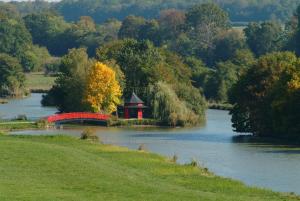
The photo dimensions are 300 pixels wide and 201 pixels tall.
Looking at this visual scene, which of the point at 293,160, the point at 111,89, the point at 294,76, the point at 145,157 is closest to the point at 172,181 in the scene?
the point at 145,157

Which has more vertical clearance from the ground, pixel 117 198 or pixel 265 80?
pixel 265 80

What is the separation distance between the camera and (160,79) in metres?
79.1

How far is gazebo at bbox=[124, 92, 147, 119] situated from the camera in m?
76.3

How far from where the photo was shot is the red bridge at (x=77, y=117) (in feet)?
231

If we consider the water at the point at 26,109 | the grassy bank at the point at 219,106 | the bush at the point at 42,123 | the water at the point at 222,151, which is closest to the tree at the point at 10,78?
the water at the point at 26,109

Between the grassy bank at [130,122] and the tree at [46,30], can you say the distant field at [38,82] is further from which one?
the grassy bank at [130,122]

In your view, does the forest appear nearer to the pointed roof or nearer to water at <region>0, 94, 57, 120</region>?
the pointed roof

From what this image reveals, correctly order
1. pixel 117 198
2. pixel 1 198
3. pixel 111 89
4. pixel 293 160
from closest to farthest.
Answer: pixel 1 198 < pixel 117 198 < pixel 293 160 < pixel 111 89

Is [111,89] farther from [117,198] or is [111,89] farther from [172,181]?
[117,198]

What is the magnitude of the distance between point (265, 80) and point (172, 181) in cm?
3189

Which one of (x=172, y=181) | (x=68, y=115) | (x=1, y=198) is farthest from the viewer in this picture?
(x=68, y=115)

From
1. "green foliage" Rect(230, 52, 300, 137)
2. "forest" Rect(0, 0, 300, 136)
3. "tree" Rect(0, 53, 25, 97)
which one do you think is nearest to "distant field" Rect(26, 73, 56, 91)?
"forest" Rect(0, 0, 300, 136)

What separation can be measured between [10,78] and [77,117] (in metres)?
32.5

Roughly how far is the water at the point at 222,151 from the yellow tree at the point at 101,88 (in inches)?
257
